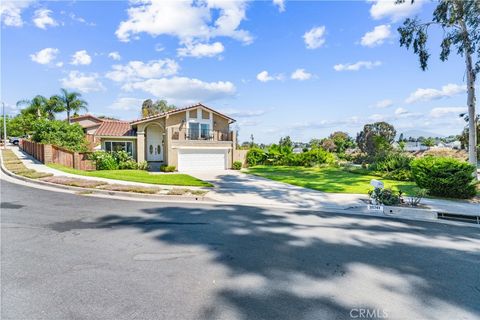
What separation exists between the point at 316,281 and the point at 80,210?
732 cm

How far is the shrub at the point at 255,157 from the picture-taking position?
2970cm

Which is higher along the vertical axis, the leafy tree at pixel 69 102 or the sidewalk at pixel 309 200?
the leafy tree at pixel 69 102

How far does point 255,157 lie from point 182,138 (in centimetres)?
916

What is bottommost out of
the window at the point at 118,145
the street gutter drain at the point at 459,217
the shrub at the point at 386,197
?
the street gutter drain at the point at 459,217

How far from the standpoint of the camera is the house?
24172mm

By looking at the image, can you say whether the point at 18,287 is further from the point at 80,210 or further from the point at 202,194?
the point at 202,194

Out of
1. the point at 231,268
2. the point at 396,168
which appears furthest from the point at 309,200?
the point at 396,168

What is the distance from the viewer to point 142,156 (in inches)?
944

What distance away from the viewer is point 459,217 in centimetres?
873

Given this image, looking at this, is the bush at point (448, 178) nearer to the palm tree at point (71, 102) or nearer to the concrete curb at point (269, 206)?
the concrete curb at point (269, 206)

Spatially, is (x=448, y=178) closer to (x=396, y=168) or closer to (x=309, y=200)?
(x=309, y=200)

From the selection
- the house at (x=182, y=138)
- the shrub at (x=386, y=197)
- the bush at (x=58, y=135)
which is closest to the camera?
the shrub at (x=386, y=197)

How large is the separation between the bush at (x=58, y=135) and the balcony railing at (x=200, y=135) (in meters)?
8.18

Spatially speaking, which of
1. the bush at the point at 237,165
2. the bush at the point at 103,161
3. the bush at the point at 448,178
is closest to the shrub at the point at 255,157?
the bush at the point at 237,165
